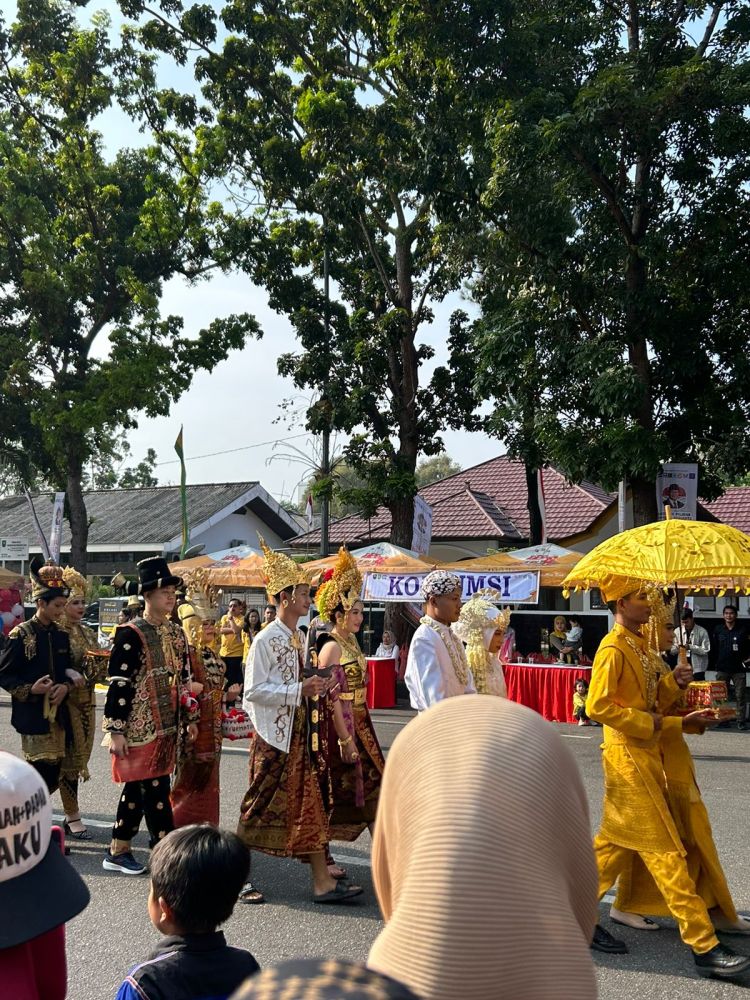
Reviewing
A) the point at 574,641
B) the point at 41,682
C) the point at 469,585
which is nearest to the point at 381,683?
the point at 469,585

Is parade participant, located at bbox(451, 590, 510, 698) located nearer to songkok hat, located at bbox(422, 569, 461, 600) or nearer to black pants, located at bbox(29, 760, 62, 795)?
songkok hat, located at bbox(422, 569, 461, 600)

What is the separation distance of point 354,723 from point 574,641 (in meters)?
9.95

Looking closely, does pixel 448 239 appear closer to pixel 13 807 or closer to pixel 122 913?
pixel 122 913

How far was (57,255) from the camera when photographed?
2525 cm

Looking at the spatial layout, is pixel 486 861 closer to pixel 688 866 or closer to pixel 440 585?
pixel 688 866

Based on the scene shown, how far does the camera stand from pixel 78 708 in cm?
738

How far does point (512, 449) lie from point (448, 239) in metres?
3.84

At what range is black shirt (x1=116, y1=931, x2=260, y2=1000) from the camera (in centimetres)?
234

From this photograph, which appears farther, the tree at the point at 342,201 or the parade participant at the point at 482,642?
the tree at the point at 342,201

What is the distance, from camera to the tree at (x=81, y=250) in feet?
79.6

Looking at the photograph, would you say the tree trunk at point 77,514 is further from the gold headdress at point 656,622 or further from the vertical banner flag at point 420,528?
the gold headdress at point 656,622

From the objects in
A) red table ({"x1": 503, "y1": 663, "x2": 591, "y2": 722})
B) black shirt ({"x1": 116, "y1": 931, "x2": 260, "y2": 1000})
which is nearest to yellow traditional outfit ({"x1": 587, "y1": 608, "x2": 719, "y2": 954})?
black shirt ({"x1": 116, "y1": 931, "x2": 260, "y2": 1000})

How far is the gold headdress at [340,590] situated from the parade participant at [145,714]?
1005mm

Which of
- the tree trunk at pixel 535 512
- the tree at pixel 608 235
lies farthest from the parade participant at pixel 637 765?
the tree trunk at pixel 535 512
